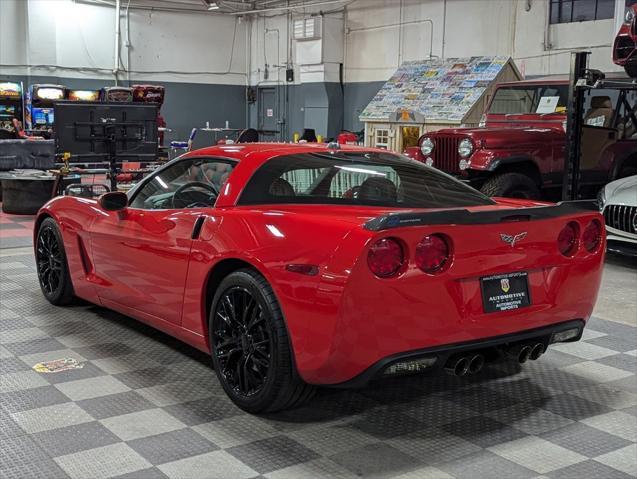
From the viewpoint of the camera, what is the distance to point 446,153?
923 cm

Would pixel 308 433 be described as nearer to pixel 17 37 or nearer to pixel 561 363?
Result: pixel 561 363

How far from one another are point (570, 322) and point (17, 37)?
769 inches

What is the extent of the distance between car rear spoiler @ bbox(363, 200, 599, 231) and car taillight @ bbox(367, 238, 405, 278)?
8 cm

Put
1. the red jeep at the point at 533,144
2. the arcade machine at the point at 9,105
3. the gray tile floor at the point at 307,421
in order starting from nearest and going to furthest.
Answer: the gray tile floor at the point at 307,421
the red jeep at the point at 533,144
the arcade machine at the point at 9,105

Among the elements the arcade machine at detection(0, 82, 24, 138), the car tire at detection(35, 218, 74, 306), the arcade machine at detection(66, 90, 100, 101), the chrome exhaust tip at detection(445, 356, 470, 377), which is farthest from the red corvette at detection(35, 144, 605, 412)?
the arcade machine at detection(66, 90, 100, 101)

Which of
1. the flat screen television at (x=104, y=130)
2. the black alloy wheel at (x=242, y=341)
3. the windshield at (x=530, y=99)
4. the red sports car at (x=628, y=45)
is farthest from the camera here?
the windshield at (x=530, y=99)

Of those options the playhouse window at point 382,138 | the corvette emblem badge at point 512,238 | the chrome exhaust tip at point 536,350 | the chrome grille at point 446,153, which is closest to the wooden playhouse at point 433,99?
the playhouse window at point 382,138

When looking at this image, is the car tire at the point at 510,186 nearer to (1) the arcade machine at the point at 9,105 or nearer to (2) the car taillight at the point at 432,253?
(2) the car taillight at the point at 432,253

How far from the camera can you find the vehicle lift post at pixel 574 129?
7973mm

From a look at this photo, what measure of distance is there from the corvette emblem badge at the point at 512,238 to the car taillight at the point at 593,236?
507 millimetres

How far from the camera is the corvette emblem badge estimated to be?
325cm

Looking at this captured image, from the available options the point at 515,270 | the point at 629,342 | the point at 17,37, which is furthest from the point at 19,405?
the point at 17,37

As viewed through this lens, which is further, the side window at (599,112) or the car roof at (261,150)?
the side window at (599,112)

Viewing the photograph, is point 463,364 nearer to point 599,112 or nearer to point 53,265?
point 53,265
